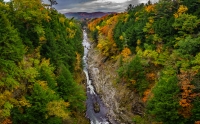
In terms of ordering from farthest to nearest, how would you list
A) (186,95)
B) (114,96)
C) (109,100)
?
1. (109,100)
2. (114,96)
3. (186,95)

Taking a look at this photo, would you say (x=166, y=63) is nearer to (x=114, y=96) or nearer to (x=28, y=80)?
(x=114, y=96)

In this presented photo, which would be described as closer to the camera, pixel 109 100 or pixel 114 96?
pixel 114 96

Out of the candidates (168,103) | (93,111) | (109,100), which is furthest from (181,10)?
(93,111)

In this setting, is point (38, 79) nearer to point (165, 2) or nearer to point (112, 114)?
point (112, 114)

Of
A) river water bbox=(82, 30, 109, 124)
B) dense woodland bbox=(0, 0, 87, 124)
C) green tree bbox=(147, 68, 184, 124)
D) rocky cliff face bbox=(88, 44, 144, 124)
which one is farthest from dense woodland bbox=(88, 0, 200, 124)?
dense woodland bbox=(0, 0, 87, 124)

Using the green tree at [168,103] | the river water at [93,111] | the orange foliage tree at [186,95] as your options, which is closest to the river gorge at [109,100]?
the river water at [93,111]

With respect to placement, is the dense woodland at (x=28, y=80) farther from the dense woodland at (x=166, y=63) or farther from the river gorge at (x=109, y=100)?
the dense woodland at (x=166, y=63)
